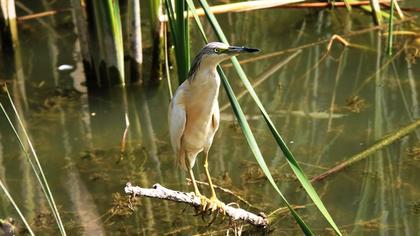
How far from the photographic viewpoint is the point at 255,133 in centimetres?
438

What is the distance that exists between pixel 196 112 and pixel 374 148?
125 centimetres

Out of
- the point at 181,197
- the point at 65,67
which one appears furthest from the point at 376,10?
the point at 181,197

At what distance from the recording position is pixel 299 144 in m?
4.22

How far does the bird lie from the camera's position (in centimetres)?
294

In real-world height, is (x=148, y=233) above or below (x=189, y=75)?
below

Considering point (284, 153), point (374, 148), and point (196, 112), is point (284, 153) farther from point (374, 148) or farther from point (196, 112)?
point (374, 148)

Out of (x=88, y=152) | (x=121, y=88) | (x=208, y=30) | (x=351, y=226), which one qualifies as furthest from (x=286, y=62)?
(x=351, y=226)

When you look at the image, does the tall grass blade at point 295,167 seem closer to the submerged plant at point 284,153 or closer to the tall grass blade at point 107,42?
the submerged plant at point 284,153

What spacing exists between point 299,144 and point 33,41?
2.54m

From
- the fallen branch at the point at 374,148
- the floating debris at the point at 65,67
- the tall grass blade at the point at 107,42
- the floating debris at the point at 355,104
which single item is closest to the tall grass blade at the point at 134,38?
the tall grass blade at the point at 107,42

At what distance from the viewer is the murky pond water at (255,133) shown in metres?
3.68

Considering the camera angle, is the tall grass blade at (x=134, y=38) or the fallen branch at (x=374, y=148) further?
the tall grass blade at (x=134, y=38)

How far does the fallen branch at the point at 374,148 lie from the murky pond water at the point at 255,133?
0.04 m

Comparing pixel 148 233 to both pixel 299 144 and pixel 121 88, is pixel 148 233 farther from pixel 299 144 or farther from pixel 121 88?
pixel 121 88
